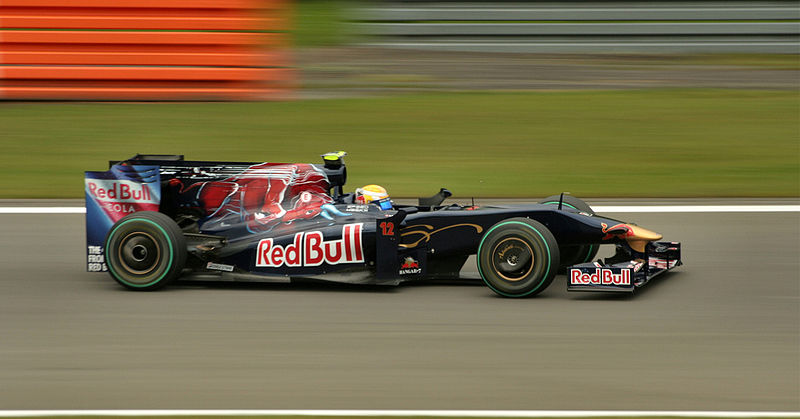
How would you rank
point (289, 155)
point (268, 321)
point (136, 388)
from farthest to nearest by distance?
point (289, 155)
point (268, 321)
point (136, 388)

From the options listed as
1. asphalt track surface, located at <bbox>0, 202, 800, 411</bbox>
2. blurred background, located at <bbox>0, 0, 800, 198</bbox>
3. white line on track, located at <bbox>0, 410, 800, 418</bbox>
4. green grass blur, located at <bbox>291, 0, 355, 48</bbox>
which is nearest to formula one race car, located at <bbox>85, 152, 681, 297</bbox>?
asphalt track surface, located at <bbox>0, 202, 800, 411</bbox>

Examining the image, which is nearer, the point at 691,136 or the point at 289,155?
the point at 289,155

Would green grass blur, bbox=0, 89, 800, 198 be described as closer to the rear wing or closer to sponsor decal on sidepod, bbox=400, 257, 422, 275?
the rear wing

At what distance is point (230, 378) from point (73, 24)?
11.2m

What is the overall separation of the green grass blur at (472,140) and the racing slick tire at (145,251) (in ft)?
16.4

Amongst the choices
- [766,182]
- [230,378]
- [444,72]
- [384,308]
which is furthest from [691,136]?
[230,378]

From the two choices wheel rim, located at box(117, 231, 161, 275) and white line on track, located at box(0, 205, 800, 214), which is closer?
wheel rim, located at box(117, 231, 161, 275)

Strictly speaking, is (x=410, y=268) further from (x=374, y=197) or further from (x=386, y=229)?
(x=374, y=197)

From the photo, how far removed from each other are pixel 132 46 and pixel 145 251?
338 inches

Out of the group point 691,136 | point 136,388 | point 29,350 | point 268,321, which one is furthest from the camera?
point 691,136

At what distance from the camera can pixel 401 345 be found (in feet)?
20.6

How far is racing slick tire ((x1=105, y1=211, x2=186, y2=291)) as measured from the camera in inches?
296

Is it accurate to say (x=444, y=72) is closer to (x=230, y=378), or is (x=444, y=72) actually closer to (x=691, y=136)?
(x=691, y=136)

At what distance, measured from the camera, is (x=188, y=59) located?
15.6 metres
